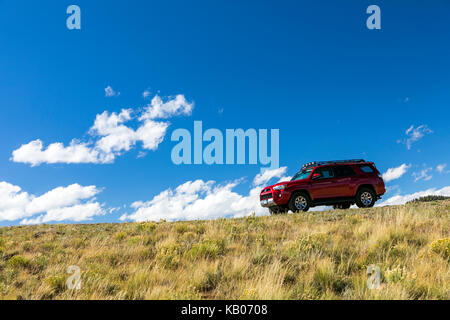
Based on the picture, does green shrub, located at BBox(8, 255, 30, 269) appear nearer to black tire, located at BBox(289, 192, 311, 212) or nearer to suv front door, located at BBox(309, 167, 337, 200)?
black tire, located at BBox(289, 192, 311, 212)

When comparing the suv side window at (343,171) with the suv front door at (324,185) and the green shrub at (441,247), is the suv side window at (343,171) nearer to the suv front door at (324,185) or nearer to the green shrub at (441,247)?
the suv front door at (324,185)

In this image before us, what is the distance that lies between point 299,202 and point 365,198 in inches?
127

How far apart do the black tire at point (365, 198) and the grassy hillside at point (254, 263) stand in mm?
4325

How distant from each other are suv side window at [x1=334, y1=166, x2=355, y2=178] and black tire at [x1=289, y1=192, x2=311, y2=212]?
1.89 m

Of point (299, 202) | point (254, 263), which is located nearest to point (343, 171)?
point (299, 202)

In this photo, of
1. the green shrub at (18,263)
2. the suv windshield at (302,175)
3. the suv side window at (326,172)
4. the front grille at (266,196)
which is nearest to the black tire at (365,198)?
the suv side window at (326,172)

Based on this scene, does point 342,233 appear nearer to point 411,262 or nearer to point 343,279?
point 411,262

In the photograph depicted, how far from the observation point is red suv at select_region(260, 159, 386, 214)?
43.2ft

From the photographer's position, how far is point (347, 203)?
14.4 meters

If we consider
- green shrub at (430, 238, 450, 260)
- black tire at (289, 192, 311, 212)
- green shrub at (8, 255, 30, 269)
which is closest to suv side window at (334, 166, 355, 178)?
black tire at (289, 192, 311, 212)

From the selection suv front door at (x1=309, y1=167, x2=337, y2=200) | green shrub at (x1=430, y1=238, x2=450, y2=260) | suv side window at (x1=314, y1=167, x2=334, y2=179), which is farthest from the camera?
suv side window at (x1=314, y1=167, x2=334, y2=179)

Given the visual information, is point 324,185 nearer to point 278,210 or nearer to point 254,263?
point 278,210
